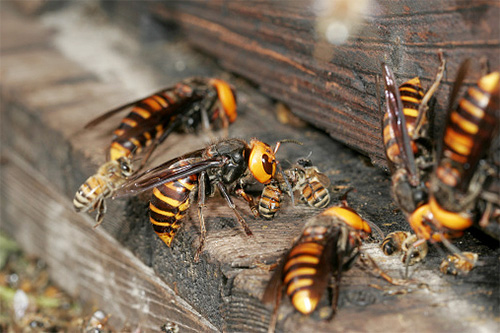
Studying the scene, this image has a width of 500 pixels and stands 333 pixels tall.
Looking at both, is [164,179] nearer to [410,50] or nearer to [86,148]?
[86,148]

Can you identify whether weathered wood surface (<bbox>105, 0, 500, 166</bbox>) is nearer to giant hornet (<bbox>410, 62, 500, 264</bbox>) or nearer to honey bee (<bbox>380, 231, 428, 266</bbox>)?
giant hornet (<bbox>410, 62, 500, 264</bbox>)

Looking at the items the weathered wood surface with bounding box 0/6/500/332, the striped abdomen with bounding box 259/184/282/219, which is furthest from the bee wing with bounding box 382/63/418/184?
the striped abdomen with bounding box 259/184/282/219

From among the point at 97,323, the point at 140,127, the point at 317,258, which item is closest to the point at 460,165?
the point at 317,258

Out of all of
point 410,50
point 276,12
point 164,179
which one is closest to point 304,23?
point 276,12

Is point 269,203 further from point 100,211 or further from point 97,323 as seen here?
point 97,323

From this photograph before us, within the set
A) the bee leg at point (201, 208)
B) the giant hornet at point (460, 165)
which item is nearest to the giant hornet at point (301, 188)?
the bee leg at point (201, 208)
